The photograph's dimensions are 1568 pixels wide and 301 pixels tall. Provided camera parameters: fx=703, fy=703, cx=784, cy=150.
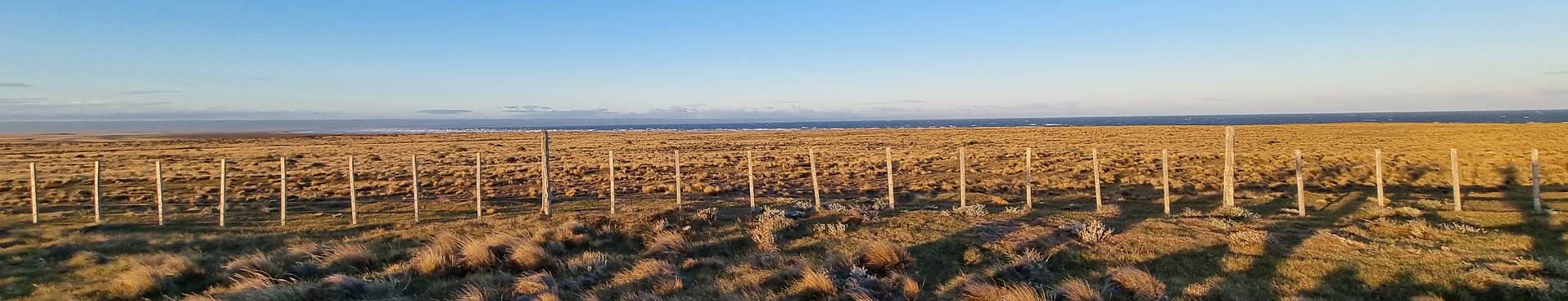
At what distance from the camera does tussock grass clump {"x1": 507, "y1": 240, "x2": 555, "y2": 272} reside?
27.9 feet

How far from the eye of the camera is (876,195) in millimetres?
19656

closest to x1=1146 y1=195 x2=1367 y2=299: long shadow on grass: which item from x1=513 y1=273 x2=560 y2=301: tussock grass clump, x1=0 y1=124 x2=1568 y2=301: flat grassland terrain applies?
x1=0 y1=124 x2=1568 y2=301: flat grassland terrain

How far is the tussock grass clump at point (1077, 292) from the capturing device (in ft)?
21.1

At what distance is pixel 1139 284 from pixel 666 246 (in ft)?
18.7

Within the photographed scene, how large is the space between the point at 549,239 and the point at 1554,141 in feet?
170

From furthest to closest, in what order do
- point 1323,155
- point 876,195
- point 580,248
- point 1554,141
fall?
point 1554,141, point 1323,155, point 876,195, point 580,248

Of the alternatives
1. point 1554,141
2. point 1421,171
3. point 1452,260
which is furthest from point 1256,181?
point 1554,141

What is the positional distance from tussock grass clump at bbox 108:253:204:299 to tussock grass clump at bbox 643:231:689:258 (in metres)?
5.29

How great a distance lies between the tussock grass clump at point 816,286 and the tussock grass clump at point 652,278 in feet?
4.19

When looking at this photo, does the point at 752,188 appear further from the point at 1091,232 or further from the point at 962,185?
the point at 1091,232

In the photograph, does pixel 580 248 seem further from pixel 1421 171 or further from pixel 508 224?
pixel 1421 171

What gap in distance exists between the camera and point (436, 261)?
8422 millimetres

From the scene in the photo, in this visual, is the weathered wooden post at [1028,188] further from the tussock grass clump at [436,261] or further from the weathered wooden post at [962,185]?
the tussock grass clump at [436,261]

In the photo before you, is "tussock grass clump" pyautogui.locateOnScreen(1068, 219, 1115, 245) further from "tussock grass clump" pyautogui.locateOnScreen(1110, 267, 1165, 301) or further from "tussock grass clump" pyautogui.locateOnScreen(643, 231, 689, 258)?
"tussock grass clump" pyautogui.locateOnScreen(643, 231, 689, 258)
